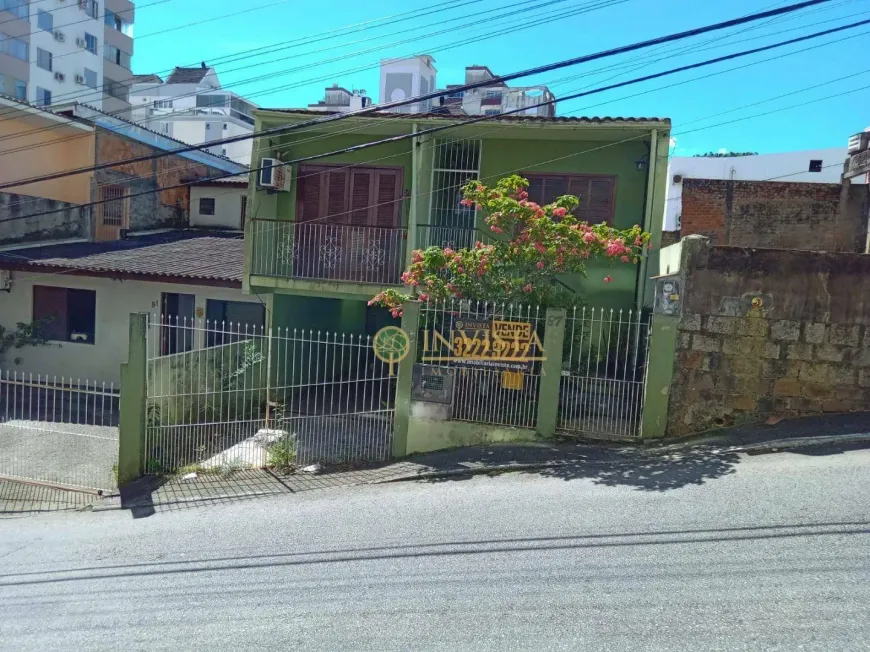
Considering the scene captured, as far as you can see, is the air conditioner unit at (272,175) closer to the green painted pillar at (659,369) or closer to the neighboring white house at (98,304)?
the neighboring white house at (98,304)

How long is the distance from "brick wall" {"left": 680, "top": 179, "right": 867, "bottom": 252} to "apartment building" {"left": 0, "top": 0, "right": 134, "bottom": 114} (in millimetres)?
28476

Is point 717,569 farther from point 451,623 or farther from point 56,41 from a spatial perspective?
point 56,41

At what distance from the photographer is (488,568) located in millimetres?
4652

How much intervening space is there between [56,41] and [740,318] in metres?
39.9

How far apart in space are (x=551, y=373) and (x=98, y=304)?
35.4ft

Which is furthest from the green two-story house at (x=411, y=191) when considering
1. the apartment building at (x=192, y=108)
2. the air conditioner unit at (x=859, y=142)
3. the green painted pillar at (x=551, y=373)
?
the apartment building at (x=192, y=108)

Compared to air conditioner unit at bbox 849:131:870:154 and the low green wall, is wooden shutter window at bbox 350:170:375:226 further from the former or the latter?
air conditioner unit at bbox 849:131:870:154

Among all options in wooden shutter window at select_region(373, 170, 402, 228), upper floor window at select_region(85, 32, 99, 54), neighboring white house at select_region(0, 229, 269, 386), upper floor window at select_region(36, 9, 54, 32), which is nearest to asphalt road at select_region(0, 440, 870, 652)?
wooden shutter window at select_region(373, 170, 402, 228)

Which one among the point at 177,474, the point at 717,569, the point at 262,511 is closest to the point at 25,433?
the point at 177,474

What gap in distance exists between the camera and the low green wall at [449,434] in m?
7.79

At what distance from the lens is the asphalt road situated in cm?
379

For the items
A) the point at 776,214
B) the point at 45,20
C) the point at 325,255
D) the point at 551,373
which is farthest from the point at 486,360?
the point at 45,20

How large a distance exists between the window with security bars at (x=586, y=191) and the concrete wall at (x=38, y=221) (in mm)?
10105

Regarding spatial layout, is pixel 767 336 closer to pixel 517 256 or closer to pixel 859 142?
pixel 517 256
